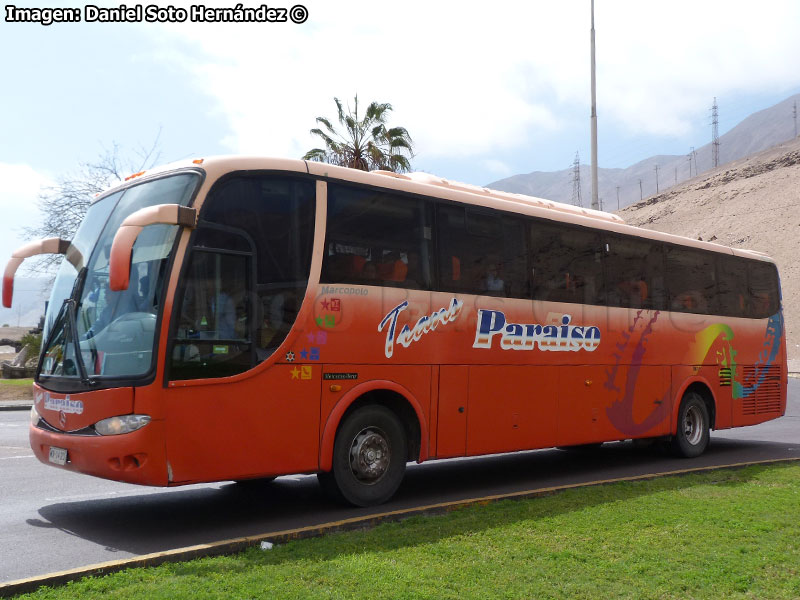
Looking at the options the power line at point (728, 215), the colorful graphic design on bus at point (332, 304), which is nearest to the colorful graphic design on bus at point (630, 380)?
the colorful graphic design on bus at point (332, 304)

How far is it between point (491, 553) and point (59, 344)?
4.46 metres

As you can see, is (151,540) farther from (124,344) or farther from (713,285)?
(713,285)

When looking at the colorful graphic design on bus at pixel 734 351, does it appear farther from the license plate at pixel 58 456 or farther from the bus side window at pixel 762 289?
the license plate at pixel 58 456

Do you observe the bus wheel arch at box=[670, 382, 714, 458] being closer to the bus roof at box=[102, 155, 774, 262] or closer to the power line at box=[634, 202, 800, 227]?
the bus roof at box=[102, 155, 774, 262]

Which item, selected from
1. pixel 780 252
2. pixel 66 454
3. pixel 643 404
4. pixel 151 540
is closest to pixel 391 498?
pixel 151 540

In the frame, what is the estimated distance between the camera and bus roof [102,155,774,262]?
7812 mm

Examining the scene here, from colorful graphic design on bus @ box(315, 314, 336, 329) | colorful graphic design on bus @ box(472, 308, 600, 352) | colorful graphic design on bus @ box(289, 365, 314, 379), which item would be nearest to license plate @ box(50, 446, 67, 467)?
colorful graphic design on bus @ box(289, 365, 314, 379)

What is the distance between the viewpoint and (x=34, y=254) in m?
8.48

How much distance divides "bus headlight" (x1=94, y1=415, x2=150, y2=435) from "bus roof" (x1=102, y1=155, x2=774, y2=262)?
7.28ft

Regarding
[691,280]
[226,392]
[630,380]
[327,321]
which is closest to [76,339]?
[226,392]

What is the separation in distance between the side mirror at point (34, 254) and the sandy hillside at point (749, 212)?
6007cm

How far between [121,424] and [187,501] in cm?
233

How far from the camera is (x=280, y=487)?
10047mm

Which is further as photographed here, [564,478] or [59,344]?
[564,478]
